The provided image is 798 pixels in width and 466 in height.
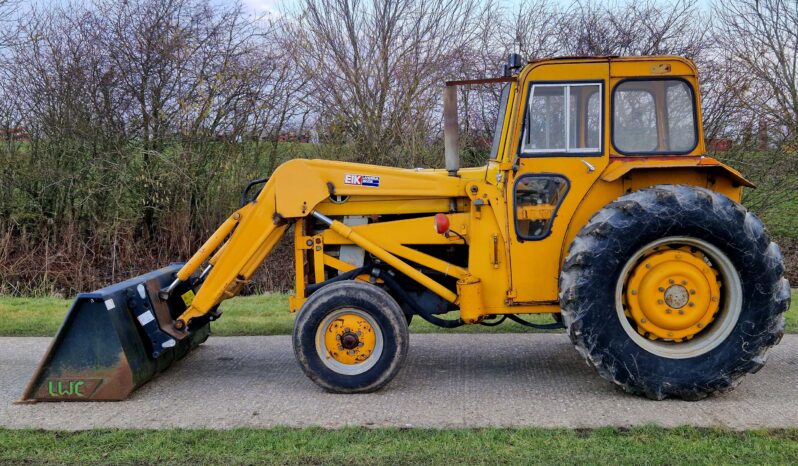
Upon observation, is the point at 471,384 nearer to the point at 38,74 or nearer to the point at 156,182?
the point at 156,182

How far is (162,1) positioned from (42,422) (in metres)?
10.2

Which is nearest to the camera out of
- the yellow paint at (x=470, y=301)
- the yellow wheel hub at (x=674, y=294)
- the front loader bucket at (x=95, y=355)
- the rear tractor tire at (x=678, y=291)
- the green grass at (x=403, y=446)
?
the green grass at (x=403, y=446)

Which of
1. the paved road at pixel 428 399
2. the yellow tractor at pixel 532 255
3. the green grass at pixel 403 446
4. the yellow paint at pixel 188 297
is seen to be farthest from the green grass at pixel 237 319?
the green grass at pixel 403 446

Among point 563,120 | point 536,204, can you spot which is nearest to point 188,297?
point 536,204

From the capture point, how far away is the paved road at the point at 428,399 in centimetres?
512

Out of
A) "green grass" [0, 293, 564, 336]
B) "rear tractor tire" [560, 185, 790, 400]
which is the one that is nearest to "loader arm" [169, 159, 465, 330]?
"rear tractor tire" [560, 185, 790, 400]

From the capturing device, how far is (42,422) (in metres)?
5.21

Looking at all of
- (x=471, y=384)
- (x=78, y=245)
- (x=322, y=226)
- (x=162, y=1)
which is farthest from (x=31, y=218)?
(x=471, y=384)

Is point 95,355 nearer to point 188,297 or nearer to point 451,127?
point 188,297

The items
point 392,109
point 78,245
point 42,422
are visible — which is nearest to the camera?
point 42,422

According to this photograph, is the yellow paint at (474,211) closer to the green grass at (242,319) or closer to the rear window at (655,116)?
the rear window at (655,116)

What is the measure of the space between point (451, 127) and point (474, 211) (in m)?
0.72

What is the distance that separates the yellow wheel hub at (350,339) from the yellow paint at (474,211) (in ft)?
1.87

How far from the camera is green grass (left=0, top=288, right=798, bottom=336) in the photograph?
809cm
